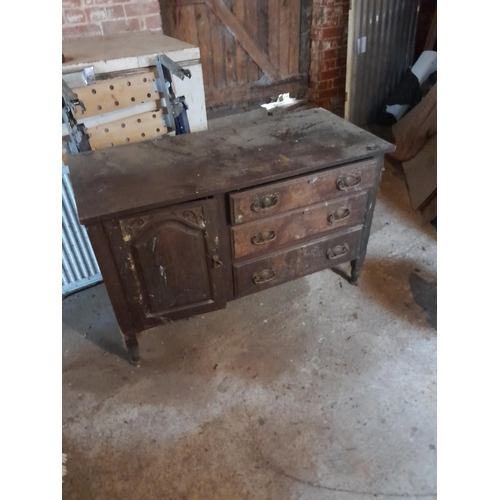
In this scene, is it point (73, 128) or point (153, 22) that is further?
point (153, 22)

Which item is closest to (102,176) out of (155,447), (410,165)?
(155,447)

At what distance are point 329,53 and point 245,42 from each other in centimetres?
71

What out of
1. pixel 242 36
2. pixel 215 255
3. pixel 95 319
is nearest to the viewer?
pixel 215 255

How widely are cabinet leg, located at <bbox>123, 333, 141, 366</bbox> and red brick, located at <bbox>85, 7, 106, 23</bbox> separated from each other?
5.00ft

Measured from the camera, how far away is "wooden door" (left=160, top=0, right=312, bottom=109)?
2.61 meters

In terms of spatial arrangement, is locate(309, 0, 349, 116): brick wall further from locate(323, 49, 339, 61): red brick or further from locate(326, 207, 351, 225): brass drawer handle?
locate(326, 207, 351, 225): brass drawer handle

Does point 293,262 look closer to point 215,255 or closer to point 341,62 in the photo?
point 215,255

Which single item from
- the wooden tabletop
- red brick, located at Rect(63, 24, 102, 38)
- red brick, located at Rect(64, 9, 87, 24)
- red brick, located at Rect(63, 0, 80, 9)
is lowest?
the wooden tabletop

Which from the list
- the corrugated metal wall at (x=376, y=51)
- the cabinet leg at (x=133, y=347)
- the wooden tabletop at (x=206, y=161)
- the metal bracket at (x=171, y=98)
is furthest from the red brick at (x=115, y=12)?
the corrugated metal wall at (x=376, y=51)

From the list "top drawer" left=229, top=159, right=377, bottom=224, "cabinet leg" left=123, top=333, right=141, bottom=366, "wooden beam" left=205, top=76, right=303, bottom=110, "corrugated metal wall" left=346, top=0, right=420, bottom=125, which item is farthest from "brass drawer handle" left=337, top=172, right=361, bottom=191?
"corrugated metal wall" left=346, top=0, right=420, bottom=125

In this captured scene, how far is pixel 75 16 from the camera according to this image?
1887 mm

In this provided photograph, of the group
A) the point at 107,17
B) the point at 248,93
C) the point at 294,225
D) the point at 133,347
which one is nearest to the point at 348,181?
the point at 294,225

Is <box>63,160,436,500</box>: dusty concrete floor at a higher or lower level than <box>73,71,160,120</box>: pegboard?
lower

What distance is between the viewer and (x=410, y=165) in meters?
2.89
